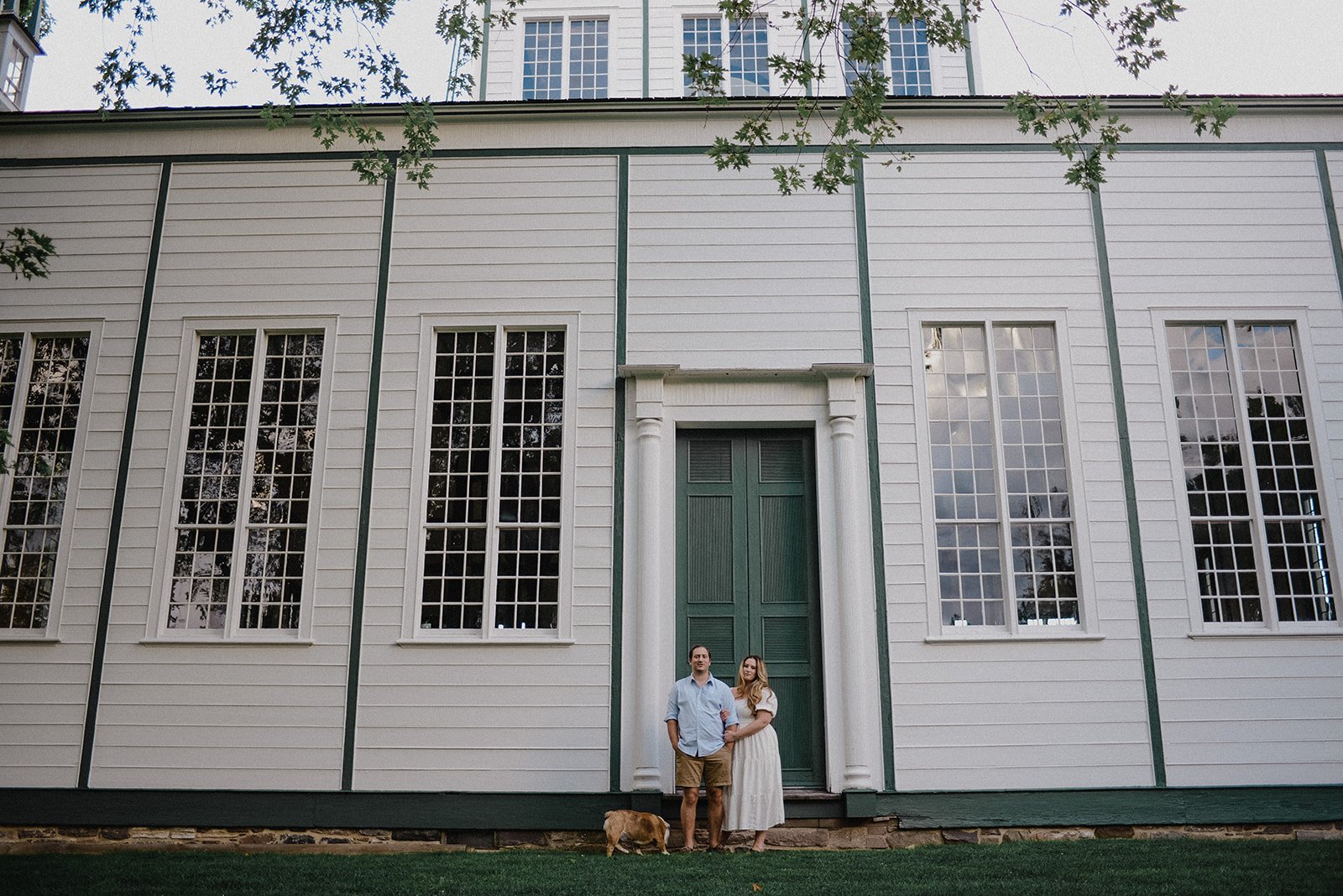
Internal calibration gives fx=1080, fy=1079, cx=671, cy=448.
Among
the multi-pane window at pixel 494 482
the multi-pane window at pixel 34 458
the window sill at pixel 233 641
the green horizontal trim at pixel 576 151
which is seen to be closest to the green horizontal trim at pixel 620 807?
the window sill at pixel 233 641

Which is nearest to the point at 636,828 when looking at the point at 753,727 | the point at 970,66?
the point at 753,727

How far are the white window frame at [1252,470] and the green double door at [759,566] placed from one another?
3.46 m

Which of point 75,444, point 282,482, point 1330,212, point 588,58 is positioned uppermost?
point 588,58

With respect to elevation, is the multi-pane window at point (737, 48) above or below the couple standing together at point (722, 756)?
above

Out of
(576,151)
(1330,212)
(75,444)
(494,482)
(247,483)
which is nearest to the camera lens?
(494,482)

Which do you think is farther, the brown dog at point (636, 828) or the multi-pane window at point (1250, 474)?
the multi-pane window at point (1250, 474)

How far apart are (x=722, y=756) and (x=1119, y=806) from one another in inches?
144

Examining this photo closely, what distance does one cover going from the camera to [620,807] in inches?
374

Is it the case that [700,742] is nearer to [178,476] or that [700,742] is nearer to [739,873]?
[739,873]

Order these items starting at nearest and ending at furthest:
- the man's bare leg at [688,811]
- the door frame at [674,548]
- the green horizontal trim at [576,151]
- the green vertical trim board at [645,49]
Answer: the man's bare leg at [688,811]
the door frame at [674,548]
the green horizontal trim at [576,151]
the green vertical trim board at [645,49]

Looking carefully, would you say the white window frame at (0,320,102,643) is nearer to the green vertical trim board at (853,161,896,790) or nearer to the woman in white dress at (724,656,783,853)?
the woman in white dress at (724,656,783,853)

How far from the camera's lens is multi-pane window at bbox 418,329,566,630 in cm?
1017

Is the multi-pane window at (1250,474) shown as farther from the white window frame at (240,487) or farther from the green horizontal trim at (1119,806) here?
the white window frame at (240,487)

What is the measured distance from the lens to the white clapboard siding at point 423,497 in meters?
9.73
